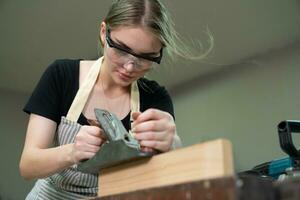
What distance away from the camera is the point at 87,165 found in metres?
Result: 0.83

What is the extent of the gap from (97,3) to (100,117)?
5.72 feet

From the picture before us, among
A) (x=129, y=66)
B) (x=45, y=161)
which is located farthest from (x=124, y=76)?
(x=45, y=161)

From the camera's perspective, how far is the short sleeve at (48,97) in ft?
3.75

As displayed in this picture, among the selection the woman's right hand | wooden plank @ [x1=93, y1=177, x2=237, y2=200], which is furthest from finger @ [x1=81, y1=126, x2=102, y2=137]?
wooden plank @ [x1=93, y1=177, x2=237, y2=200]

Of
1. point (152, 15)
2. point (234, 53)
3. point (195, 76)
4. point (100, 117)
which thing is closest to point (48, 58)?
point (195, 76)

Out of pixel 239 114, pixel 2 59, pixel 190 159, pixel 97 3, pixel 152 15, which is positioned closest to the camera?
pixel 190 159

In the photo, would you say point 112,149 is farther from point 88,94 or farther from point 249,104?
point 249,104

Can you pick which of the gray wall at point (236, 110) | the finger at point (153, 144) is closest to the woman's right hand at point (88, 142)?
the finger at point (153, 144)

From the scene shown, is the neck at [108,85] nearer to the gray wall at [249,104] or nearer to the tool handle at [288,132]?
the tool handle at [288,132]

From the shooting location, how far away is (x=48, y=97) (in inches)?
46.3

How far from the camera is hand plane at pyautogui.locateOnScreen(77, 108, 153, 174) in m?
0.70

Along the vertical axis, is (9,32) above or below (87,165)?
above

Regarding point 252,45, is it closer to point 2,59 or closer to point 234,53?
point 234,53

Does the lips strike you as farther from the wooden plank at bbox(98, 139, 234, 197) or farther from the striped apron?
the wooden plank at bbox(98, 139, 234, 197)
